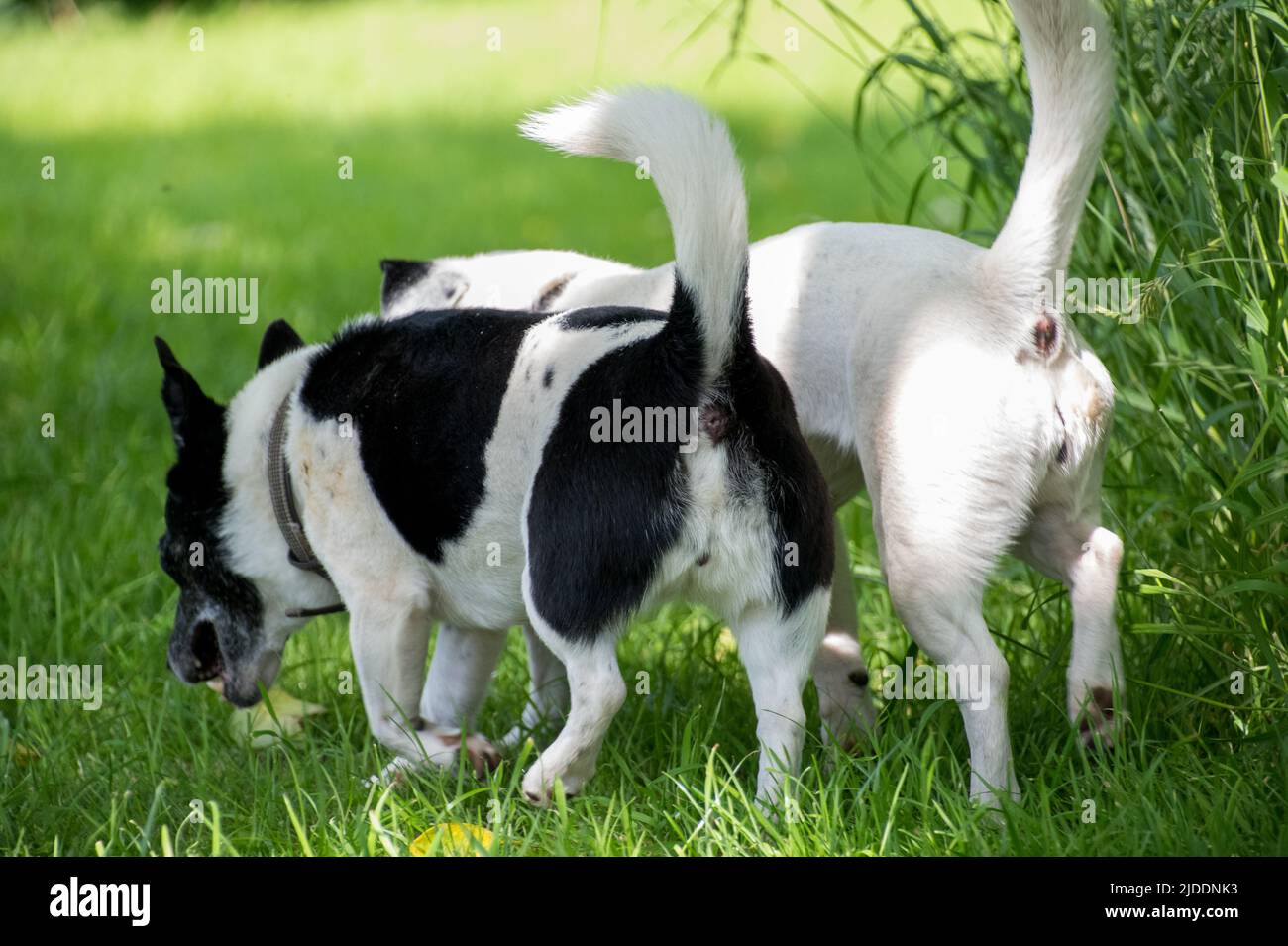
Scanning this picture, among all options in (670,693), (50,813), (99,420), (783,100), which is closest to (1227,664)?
(670,693)

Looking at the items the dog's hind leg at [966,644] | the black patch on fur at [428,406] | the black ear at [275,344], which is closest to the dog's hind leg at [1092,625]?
the dog's hind leg at [966,644]

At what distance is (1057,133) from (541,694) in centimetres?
175

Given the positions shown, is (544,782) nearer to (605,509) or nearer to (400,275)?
(605,509)

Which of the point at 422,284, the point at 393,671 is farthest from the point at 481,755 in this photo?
the point at 422,284

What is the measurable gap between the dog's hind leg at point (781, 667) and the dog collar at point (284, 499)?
101 cm

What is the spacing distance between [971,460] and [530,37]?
12211 mm

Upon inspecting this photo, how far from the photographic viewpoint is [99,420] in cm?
577

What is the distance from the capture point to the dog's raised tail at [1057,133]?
2.97m

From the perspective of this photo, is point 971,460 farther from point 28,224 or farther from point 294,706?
point 28,224

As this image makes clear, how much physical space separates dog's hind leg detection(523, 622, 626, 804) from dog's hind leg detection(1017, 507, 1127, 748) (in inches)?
38.4

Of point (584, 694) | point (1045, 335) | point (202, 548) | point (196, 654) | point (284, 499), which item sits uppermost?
point (1045, 335)

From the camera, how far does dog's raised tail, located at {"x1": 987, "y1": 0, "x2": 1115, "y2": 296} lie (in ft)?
9.74

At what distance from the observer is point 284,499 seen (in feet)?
10.8

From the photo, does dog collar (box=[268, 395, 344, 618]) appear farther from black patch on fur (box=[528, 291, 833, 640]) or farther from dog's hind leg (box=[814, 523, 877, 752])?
dog's hind leg (box=[814, 523, 877, 752])
